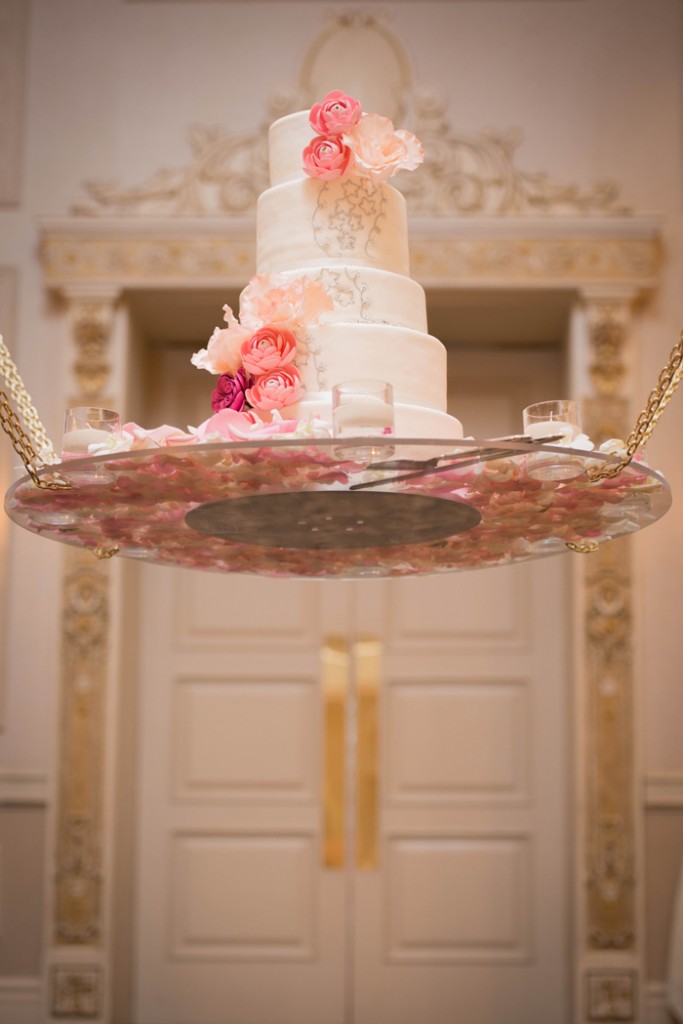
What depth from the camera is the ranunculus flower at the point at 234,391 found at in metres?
1.48

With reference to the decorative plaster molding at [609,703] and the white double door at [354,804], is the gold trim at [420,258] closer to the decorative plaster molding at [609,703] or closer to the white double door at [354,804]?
the decorative plaster molding at [609,703]

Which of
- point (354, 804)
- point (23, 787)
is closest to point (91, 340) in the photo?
point (23, 787)

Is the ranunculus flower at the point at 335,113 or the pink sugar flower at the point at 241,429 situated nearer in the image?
the pink sugar flower at the point at 241,429

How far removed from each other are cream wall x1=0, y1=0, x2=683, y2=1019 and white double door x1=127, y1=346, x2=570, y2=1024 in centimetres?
57

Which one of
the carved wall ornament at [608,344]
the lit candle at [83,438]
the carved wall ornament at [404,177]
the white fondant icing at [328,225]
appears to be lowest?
the lit candle at [83,438]

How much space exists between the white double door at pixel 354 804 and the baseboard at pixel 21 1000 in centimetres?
37

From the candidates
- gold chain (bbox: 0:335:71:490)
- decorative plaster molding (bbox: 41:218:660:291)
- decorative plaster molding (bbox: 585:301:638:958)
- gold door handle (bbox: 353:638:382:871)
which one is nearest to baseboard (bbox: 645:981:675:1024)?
decorative plaster molding (bbox: 585:301:638:958)

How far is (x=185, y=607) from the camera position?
3762 mm

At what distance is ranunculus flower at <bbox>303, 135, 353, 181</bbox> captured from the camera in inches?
64.6

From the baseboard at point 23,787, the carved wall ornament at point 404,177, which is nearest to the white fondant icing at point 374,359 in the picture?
the carved wall ornament at point 404,177

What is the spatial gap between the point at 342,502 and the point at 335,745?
244cm

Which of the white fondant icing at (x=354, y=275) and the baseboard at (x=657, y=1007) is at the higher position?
the white fondant icing at (x=354, y=275)

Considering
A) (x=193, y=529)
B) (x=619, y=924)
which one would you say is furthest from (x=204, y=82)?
(x=619, y=924)

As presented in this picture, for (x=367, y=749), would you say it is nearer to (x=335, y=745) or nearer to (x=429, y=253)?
(x=335, y=745)
